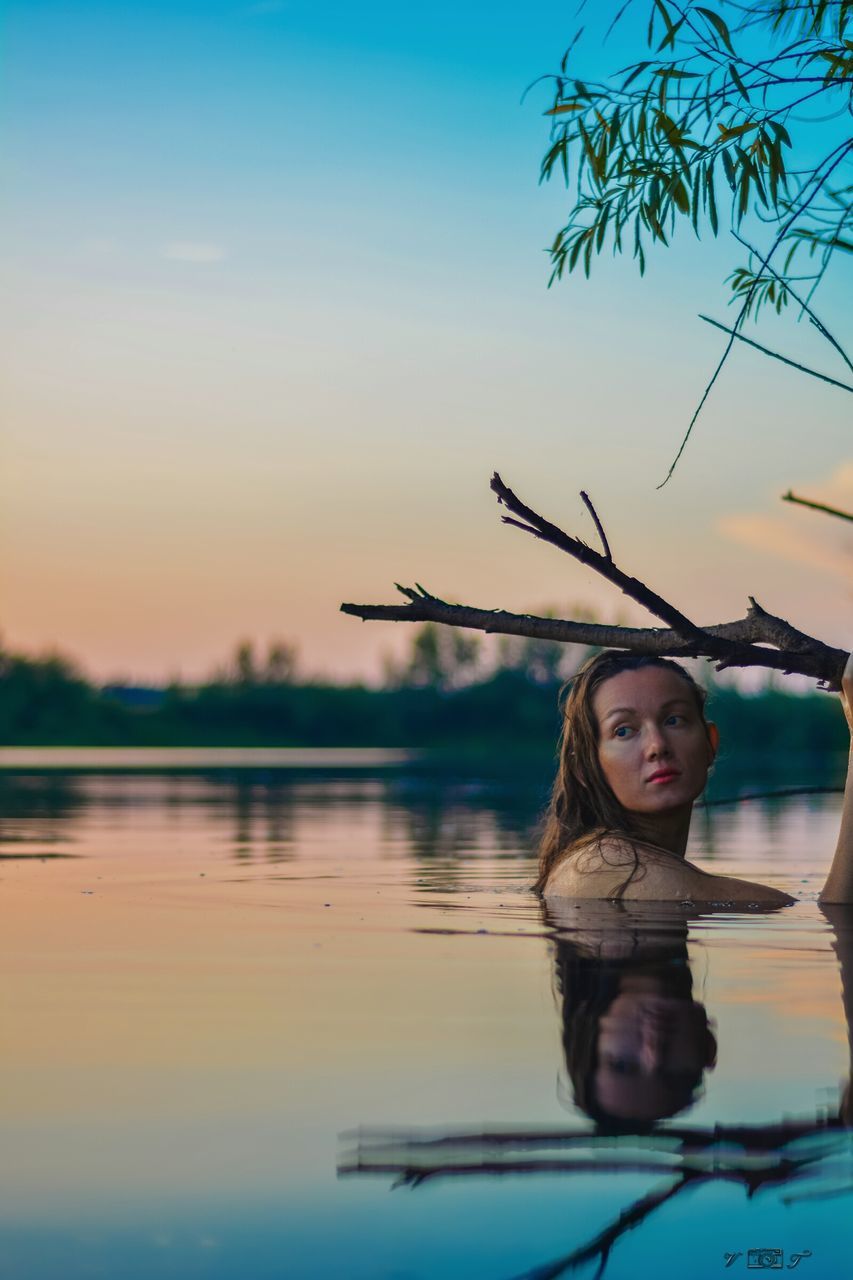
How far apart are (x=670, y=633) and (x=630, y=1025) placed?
1.59m

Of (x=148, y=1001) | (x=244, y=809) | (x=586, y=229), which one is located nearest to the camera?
(x=148, y=1001)

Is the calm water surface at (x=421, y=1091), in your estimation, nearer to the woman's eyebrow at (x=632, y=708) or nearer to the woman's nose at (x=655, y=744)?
the woman's nose at (x=655, y=744)

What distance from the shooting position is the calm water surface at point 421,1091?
173 cm

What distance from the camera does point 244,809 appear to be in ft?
41.7

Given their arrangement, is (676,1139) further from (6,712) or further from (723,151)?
(6,712)

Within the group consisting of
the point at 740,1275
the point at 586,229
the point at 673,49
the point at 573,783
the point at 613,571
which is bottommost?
the point at 740,1275

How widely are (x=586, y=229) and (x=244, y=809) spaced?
8.21 meters

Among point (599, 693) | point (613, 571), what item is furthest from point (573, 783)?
→ point (613, 571)

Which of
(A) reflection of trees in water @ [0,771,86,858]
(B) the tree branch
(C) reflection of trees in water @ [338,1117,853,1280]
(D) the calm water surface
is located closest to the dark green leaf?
(B) the tree branch

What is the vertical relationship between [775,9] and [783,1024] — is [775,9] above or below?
above

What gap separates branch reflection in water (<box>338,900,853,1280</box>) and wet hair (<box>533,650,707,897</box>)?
2315 mm

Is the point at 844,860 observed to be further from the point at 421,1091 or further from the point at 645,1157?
the point at 645,1157

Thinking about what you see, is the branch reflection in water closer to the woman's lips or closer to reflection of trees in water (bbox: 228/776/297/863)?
the woman's lips

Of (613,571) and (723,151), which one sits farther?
(723,151)
